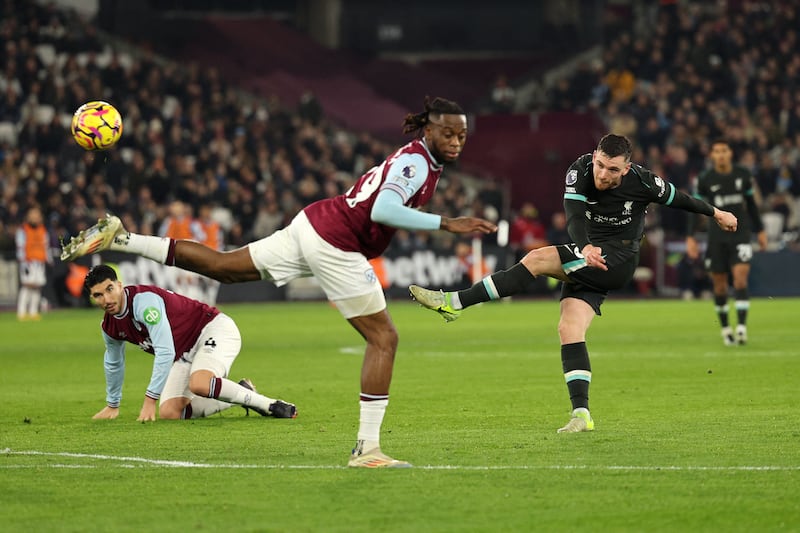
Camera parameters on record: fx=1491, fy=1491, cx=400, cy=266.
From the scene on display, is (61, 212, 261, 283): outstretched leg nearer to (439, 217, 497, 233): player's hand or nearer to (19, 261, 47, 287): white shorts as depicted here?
(439, 217, 497, 233): player's hand

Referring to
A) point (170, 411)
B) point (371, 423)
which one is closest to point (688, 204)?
point (371, 423)

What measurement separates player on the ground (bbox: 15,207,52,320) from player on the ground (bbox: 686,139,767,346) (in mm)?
13915

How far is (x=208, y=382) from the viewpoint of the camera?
11.2 metres

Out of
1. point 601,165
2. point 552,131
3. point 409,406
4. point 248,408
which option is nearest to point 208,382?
point 248,408

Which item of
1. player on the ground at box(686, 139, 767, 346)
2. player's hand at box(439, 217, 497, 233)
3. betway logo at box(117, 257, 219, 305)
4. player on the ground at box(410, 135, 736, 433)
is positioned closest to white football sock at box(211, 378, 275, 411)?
player on the ground at box(410, 135, 736, 433)

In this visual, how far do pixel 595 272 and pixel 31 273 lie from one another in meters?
18.9

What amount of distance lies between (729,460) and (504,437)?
5.84 feet

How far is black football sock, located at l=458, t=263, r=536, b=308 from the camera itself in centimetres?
1043

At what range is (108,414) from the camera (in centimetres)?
1150

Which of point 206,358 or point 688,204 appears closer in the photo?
point 688,204

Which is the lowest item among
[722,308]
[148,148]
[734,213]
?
[722,308]

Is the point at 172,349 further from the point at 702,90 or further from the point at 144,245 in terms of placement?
the point at 702,90

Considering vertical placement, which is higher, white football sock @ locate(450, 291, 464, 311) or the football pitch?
white football sock @ locate(450, 291, 464, 311)

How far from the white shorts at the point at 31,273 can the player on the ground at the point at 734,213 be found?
1390cm
